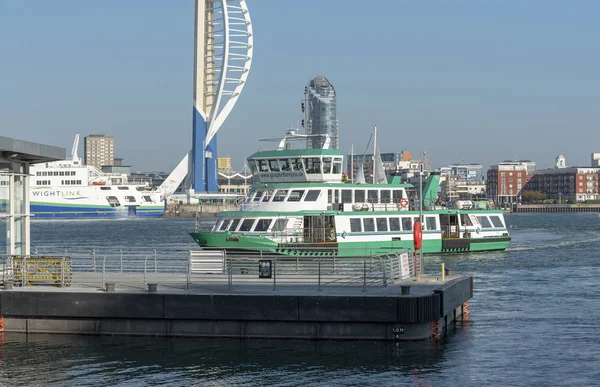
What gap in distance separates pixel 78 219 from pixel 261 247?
386 feet

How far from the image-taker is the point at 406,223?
54.7 metres

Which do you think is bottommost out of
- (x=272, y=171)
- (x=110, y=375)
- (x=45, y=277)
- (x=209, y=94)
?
(x=110, y=375)

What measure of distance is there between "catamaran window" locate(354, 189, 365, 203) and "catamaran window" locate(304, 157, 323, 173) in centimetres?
243

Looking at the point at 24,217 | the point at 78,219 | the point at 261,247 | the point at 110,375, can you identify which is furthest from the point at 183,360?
the point at 78,219

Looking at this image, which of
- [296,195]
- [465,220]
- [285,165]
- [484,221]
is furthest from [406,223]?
[484,221]

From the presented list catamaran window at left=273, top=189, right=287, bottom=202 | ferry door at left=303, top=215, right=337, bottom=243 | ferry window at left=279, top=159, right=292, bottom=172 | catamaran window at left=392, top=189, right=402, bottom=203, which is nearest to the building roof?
catamaran window at left=273, top=189, right=287, bottom=202

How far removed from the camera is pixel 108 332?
26.4 meters

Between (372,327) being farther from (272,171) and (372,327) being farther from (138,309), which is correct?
(272,171)

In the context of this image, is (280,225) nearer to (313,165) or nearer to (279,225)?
(279,225)

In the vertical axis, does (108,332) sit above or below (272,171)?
below

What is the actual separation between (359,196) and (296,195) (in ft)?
14.2

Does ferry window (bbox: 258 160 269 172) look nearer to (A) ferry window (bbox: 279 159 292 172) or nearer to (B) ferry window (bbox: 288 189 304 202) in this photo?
(A) ferry window (bbox: 279 159 292 172)

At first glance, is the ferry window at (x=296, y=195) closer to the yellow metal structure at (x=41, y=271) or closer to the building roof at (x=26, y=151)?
the building roof at (x=26, y=151)

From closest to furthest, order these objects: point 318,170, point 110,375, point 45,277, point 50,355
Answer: point 110,375
point 50,355
point 45,277
point 318,170
